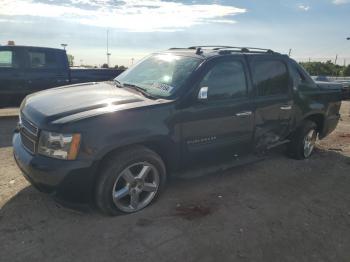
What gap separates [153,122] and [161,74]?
951 millimetres

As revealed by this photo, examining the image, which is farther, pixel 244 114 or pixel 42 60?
pixel 42 60

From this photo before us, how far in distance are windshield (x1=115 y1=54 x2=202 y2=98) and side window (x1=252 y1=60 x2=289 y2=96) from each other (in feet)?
3.33

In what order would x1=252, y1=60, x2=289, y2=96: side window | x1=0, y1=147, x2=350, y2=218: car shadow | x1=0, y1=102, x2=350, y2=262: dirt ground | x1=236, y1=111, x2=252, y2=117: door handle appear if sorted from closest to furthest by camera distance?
x1=0, y1=102, x2=350, y2=262: dirt ground
x1=0, y1=147, x2=350, y2=218: car shadow
x1=236, y1=111, x2=252, y2=117: door handle
x1=252, y1=60, x2=289, y2=96: side window

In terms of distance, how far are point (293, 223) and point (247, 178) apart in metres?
1.31

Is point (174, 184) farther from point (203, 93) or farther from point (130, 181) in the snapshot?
point (203, 93)

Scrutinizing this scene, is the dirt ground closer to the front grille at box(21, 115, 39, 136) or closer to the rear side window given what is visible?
the front grille at box(21, 115, 39, 136)

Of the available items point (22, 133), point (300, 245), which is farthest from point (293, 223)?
point (22, 133)

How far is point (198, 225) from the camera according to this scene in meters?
3.78

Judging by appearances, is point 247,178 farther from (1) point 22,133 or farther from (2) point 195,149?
(1) point 22,133

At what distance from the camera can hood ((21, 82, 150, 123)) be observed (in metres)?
3.48

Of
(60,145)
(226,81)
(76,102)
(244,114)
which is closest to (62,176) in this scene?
(60,145)

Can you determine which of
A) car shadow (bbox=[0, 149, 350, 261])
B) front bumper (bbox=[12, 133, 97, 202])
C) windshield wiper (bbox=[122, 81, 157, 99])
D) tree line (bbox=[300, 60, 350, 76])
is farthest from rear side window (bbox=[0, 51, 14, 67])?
tree line (bbox=[300, 60, 350, 76])

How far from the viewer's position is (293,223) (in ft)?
13.0

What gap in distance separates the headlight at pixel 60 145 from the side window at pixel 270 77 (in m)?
2.67
